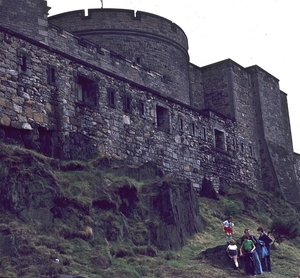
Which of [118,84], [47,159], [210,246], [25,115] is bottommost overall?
[210,246]

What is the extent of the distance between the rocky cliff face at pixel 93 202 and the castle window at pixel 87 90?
212 centimetres

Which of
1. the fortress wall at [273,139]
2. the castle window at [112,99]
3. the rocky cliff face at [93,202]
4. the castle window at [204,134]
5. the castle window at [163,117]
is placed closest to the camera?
the rocky cliff face at [93,202]

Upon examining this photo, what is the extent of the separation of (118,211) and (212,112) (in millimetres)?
10380

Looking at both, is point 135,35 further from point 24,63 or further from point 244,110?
point 24,63

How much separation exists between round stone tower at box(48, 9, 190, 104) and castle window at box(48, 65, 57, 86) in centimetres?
688

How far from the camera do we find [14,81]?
1842 cm

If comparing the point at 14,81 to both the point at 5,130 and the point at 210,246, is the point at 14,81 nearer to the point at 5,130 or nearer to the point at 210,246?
the point at 5,130

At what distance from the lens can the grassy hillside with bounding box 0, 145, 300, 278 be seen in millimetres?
13961

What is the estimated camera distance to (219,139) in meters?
27.3

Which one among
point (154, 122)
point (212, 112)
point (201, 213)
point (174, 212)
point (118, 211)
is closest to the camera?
point (118, 211)

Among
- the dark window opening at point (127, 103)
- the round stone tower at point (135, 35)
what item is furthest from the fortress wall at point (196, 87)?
the dark window opening at point (127, 103)

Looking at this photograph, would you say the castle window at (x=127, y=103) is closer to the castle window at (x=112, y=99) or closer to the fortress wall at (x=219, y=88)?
the castle window at (x=112, y=99)

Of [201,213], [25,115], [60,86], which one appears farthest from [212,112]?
[25,115]

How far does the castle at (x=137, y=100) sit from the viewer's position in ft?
62.4
